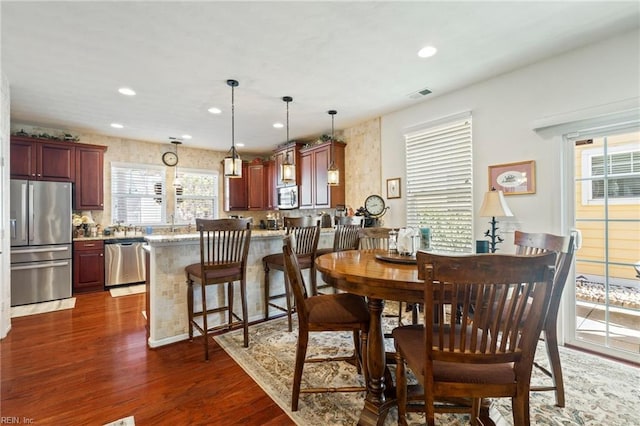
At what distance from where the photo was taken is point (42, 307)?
390 cm

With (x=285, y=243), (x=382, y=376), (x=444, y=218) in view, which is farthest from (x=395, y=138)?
(x=382, y=376)

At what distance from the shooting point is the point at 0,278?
2.91 m

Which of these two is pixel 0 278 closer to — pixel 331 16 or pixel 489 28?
pixel 331 16

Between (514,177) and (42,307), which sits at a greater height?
(514,177)

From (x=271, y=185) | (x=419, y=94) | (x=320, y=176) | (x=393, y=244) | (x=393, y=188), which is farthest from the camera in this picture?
(x=271, y=185)

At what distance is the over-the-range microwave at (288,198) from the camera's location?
568 centimetres

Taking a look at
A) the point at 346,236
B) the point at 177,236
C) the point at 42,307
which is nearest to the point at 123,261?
the point at 42,307

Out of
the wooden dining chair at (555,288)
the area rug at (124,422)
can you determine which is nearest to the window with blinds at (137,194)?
the area rug at (124,422)

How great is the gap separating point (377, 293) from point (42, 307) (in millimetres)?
4761

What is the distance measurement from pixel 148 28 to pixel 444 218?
360 centimetres

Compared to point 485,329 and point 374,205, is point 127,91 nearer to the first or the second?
point 374,205

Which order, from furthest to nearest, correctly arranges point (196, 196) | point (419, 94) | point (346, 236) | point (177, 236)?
point (196, 196), point (419, 94), point (346, 236), point (177, 236)

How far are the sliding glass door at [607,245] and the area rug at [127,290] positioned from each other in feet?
18.6

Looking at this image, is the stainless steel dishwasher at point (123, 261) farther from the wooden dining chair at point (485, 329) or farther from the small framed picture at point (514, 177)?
the small framed picture at point (514, 177)
